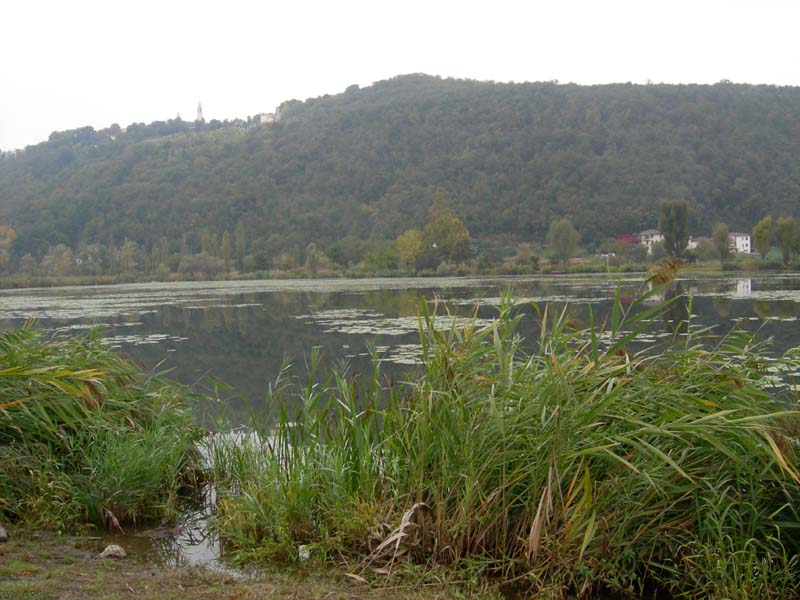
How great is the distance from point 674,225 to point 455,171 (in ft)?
142

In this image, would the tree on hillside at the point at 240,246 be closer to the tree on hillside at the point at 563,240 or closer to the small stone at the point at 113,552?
the tree on hillside at the point at 563,240

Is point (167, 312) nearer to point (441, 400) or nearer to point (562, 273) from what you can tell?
point (441, 400)

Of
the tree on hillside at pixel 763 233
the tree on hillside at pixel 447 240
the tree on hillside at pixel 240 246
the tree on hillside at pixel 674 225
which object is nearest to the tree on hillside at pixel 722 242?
the tree on hillside at pixel 763 233

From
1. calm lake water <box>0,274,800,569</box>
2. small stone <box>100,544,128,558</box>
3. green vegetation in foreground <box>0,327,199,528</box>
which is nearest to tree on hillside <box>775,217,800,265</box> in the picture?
calm lake water <box>0,274,800,569</box>

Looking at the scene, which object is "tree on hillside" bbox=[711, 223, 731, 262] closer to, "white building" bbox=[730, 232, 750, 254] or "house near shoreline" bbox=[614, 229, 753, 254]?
"house near shoreline" bbox=[614, 229, 753, 254]

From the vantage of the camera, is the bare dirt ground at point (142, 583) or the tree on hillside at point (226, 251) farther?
the tree on hillside at point (226, 251)

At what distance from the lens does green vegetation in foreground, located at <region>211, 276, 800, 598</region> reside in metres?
3.48

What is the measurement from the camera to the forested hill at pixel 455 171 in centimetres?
8044

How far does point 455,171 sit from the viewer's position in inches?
3750

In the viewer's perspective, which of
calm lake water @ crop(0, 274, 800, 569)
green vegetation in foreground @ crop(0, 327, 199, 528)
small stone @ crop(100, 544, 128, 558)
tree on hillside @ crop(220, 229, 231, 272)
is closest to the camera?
Answer: small stone @ crop(100, 544, 128, 558)

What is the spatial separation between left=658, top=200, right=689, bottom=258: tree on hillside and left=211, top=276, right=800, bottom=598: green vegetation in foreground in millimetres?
54149

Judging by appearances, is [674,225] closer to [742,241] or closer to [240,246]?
[742,241]

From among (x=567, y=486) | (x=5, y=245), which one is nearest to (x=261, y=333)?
(x=567, y=486)

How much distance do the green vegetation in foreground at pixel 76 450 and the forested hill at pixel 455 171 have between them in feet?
244
